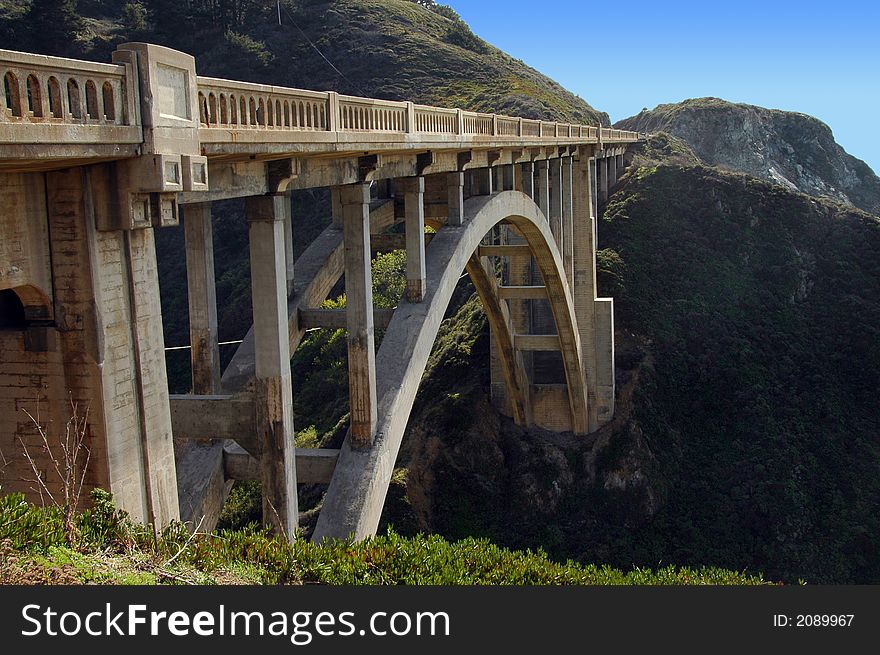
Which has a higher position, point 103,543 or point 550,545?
point 103,543

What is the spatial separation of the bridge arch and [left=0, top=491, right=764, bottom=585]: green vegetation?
1732mm

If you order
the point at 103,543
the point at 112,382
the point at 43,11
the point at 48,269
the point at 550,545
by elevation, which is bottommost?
the point at 550,545

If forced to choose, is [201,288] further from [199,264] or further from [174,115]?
[174,115]

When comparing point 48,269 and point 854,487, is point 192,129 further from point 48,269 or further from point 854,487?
point 854,487

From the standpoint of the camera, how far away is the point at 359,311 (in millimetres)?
13562

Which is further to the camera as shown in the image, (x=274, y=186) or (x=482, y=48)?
(x=482, y=48)

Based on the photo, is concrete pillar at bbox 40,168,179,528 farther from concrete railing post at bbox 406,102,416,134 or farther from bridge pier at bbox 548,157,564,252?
bridge pier at bbox 548,157,564,252

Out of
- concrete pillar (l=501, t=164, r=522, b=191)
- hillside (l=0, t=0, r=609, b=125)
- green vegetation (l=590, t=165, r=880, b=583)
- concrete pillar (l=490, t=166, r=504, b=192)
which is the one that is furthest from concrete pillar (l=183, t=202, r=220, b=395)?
hillside (l=0, t=0, r=609, b=125)

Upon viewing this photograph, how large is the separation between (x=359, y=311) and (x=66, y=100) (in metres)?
6.61

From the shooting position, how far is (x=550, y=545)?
3303 cm

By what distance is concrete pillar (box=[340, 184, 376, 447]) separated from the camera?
533 inches

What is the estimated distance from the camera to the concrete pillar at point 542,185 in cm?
2748

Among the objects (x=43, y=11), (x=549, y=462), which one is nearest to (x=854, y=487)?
(x=549, y=462)

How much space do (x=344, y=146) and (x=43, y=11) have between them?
5664 cm
